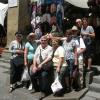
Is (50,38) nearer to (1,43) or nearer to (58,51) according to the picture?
(58,51)

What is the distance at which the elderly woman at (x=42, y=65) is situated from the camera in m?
11.0

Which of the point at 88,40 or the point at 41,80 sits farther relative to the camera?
the point at 88,40

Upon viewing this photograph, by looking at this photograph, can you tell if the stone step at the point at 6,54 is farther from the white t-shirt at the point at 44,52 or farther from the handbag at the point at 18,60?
the white t-shirt at the point at 44,52

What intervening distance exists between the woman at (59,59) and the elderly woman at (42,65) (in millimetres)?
172

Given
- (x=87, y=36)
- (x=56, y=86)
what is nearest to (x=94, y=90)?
(x=56, y=86)

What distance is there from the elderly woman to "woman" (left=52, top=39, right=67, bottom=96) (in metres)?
0.17

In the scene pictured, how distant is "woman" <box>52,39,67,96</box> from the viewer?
35.7 feet

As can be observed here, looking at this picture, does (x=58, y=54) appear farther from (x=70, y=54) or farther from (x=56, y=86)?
(x=56, y=86)

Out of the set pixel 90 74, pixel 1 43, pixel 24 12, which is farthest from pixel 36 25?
pixel 1 43

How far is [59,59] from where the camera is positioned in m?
11.0

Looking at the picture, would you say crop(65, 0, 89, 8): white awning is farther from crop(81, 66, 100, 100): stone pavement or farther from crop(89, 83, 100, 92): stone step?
crop(89, 83, 100, 92): stone step

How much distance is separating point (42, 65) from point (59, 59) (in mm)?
→ 509

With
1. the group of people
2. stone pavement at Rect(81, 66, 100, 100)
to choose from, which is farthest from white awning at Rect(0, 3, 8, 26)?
stone pavement at Rect(81, 66, 100, 100)

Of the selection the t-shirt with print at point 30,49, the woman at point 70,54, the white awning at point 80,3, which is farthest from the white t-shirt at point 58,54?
the white awning at point 80,3
